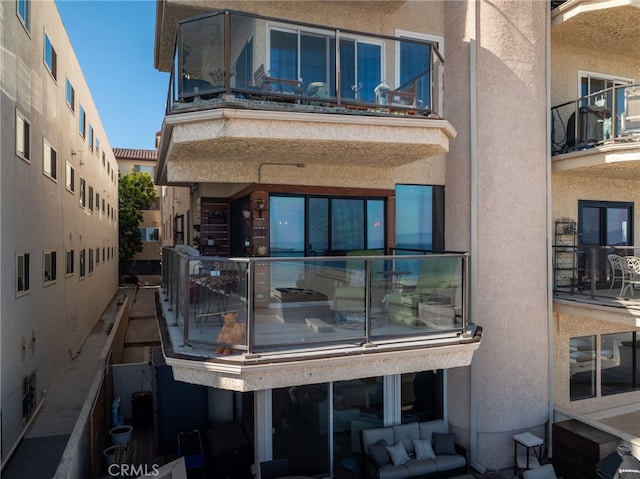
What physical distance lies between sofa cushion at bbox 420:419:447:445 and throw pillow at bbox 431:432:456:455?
0.62 ft

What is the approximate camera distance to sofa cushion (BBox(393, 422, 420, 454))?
342 inches

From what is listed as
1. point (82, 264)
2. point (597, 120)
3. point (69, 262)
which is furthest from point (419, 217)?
point (82, 264)

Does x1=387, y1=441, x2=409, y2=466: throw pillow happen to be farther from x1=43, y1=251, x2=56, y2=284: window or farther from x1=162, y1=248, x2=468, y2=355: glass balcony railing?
x1=43, y1=251, x2=56, y2=284: window

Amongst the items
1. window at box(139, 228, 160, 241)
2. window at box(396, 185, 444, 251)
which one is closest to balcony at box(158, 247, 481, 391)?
window at box(396, 185, 444, 251)

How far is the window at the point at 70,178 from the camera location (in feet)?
54.7

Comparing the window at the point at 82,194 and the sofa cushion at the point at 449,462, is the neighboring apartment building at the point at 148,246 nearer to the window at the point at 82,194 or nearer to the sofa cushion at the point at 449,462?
the window at the point at 82,194

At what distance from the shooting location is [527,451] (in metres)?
8.73

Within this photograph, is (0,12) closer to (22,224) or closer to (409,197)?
(22,224)

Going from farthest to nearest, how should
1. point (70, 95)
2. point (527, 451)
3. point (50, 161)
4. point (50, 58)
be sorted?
point (70, 95), point (50, 58), point (50, 161), point (527, 451)

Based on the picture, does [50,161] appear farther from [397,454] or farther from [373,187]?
[397,454]

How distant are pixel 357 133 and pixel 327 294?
9.12 feet

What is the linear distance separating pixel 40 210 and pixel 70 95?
293 inches

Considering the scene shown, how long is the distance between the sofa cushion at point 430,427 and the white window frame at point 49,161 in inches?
504

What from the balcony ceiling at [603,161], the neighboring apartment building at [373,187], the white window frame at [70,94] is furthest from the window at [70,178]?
the balcony ceiling at [603,161]
